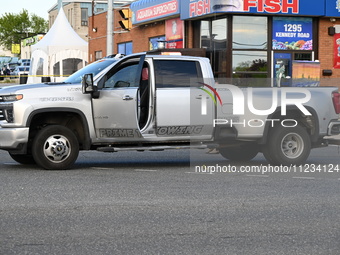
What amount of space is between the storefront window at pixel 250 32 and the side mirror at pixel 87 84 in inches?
703

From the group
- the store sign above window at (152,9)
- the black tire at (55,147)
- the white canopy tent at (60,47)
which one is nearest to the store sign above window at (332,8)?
the store sign above window at (152,9)

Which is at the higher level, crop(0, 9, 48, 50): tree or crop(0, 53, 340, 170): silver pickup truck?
crop(0, 9, 48, 50): tree

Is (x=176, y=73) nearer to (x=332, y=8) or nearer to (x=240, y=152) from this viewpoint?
(x=240, y=152)

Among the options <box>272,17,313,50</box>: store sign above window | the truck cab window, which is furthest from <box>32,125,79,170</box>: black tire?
<box>272,17,313,50</box>: store sign above window

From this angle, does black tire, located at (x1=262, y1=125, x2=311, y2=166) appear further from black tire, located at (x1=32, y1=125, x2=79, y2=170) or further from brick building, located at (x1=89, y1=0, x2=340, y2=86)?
brick building, located at (x1=89, y1=0, x2=340, y2=86)

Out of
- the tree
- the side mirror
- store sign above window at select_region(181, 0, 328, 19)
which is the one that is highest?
the tree

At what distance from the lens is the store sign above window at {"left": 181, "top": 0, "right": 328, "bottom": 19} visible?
95.9 ft

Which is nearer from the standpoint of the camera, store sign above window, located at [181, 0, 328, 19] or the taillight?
the taillight

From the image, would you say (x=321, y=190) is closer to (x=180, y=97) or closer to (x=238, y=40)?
(x=180, y=97)

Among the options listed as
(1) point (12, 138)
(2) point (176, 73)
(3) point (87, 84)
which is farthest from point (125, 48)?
(1) point (12, 138)

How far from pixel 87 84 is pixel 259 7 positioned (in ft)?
59.3

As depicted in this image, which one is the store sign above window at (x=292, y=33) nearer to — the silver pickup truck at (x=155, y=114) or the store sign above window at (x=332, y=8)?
the store sign above window at (x=332, y=8)

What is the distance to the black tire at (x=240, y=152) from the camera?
1480 cm

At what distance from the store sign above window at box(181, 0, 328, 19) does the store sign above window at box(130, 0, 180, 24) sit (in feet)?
5.43
